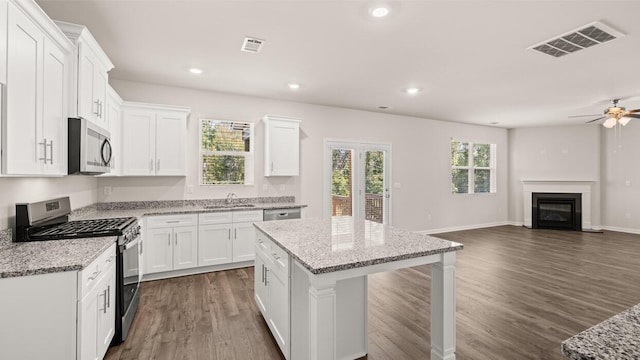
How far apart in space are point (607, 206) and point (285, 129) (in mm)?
8574

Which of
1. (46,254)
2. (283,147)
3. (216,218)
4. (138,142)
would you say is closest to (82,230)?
(46,254)

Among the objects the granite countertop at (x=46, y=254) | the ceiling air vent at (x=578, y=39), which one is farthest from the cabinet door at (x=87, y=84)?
the ceiling air vent at (x=578, y=39)

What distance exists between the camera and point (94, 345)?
1.84 meters

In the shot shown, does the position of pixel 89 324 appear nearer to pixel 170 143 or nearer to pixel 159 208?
pixel 159 208

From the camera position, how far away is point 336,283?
78.5 inches

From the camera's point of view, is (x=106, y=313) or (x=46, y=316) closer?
(x=46, y=316)

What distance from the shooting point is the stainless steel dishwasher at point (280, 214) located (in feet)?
14.5

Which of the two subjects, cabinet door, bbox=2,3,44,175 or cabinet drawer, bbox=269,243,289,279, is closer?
cabinet door, bbox=2,3,44,175

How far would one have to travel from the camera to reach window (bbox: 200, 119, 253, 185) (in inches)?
187

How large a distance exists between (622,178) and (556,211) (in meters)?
1.58

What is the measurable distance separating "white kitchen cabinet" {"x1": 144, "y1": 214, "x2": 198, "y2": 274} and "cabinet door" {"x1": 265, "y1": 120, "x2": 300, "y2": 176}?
154 cm

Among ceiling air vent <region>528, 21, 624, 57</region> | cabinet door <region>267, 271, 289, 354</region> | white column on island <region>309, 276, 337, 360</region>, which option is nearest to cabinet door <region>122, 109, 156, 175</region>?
cabinet door <region>267, 271, 289, 354</region>

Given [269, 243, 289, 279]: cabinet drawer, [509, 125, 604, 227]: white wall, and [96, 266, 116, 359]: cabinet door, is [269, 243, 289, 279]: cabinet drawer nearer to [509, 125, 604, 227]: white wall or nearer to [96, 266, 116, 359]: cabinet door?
[96, 266, 116, 359]: cabinet door

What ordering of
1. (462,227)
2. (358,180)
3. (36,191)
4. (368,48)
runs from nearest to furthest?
(36,191)
(368,48)
(358,180)
(462,227)
